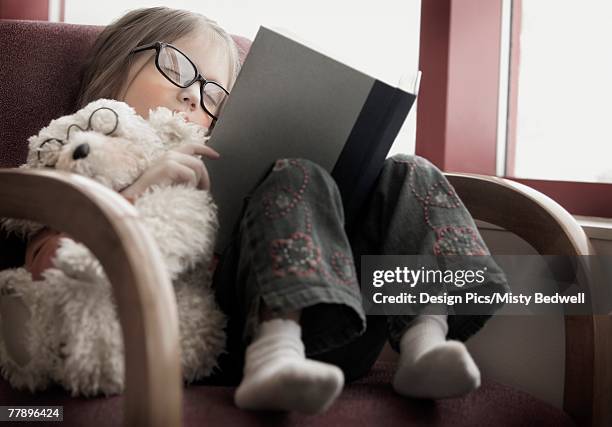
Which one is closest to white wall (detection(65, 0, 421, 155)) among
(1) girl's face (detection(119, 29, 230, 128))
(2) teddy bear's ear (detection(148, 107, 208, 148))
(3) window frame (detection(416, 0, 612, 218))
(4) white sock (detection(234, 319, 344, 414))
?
(3) window frame (detection(416, 0, 612, 218))

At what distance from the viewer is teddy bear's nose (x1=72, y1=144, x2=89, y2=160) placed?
2.76ft

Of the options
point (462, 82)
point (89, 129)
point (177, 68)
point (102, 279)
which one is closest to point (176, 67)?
point (177, 68)

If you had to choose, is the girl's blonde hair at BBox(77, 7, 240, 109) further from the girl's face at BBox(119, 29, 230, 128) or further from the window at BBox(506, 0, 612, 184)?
the window at BBox(506, 0, 612, 184)

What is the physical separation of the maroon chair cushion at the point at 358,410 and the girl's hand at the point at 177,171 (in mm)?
243

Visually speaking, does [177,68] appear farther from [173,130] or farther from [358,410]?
[358,410]

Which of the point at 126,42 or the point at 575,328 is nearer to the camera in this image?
the point at 575,328

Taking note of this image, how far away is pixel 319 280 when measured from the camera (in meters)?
0.73

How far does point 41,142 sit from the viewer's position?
911 millimetres

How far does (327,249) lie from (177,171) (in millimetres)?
209

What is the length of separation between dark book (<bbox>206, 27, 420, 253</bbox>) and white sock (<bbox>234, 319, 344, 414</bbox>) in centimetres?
21

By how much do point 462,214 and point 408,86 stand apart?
6.7 inches

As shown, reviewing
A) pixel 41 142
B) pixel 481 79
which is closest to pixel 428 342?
pixel 41 142

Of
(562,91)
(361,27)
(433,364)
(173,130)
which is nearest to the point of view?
(433,364)

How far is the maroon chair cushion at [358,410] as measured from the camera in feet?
2.33
